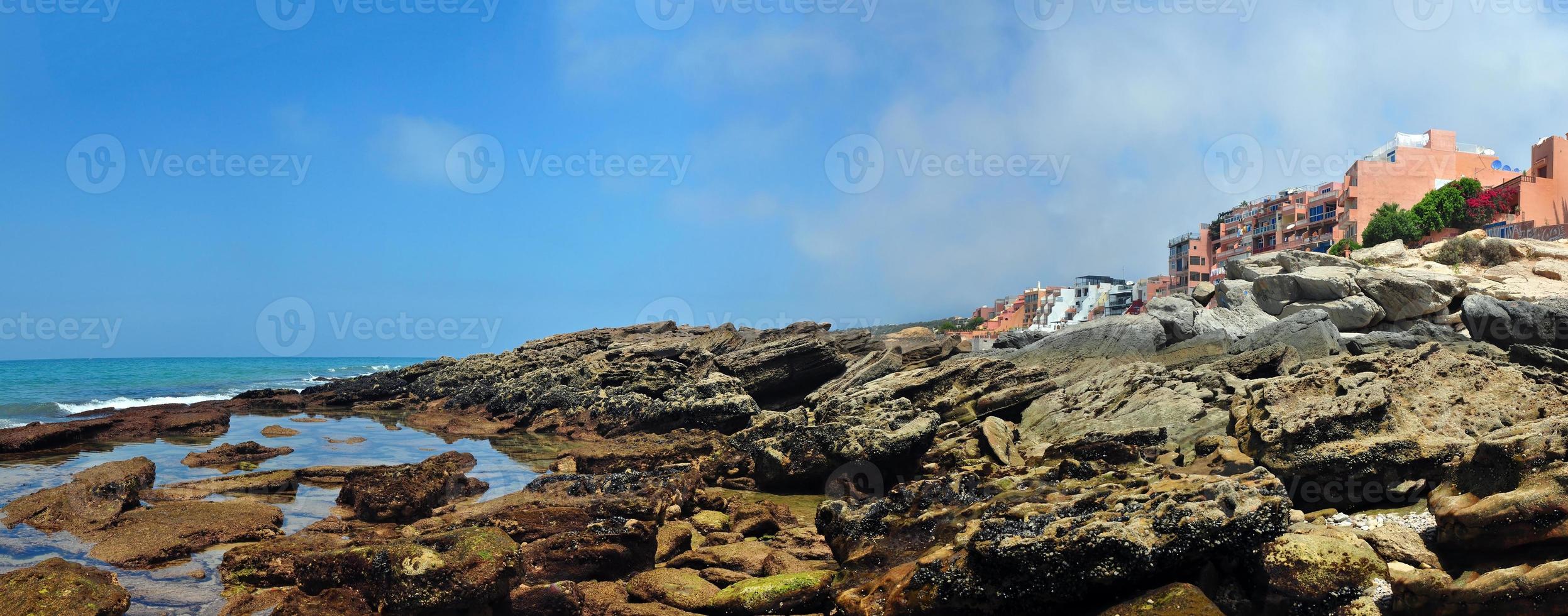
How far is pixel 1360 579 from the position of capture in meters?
7.04

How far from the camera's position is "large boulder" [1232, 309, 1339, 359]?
22719 mm

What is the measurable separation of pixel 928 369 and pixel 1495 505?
15868 mm

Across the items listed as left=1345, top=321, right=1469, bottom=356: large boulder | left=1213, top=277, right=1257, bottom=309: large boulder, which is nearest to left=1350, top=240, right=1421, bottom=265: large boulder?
left=1213, top=277, right=1257, bottom=309: large boulder

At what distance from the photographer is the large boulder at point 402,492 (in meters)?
12.7

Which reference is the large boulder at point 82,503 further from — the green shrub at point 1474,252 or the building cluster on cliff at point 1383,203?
the building cluster on cliff at point 1383,203

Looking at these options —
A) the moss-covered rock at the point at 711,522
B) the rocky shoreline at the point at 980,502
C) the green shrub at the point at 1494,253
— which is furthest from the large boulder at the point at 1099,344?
the green shrub at the point at 1494,253

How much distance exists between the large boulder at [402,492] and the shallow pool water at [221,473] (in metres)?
0.62

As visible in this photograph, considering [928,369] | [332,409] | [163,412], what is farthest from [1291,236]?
[163,412]

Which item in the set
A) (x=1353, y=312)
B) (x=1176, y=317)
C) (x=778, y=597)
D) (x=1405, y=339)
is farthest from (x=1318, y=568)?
(x=1353, y=312)

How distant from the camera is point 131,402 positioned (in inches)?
1640

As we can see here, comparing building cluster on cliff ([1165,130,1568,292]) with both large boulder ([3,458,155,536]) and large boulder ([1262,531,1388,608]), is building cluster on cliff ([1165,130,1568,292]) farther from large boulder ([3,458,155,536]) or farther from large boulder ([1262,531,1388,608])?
large boulder ([3,458,155,536])

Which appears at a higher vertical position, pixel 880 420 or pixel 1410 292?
pixel 1410 292

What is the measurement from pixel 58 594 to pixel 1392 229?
81.9 metres

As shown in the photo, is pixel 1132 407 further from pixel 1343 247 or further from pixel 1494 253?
pixel 1343 247
